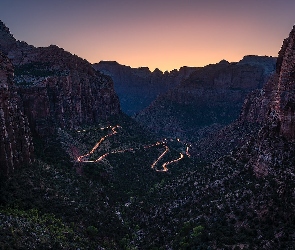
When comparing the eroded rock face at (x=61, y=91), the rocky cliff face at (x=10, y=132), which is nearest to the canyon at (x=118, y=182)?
the rocky cliff face at (x=10, y=132)

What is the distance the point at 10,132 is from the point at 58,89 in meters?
40.9

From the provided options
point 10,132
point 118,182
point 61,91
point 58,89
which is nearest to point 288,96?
point 118,182

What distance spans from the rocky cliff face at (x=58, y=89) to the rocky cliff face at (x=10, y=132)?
1632cm

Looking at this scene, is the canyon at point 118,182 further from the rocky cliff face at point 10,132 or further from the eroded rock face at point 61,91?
the eroded rock face at point 61,91

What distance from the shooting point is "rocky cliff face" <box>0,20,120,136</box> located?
77500 millimetres

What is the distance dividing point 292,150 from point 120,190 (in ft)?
119

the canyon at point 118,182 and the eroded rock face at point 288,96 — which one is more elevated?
the eroded rock face at point 288,96

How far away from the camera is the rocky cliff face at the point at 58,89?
77500 millimetres

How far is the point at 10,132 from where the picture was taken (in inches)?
2062

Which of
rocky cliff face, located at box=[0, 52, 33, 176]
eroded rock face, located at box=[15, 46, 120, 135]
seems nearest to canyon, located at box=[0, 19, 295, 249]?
rocky cliff face, located at box=[0, 52, 33, 176]

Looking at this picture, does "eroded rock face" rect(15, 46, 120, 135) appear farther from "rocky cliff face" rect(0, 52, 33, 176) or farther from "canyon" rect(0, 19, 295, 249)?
"rocky cliff face" rect(0, 52, 33, 176)

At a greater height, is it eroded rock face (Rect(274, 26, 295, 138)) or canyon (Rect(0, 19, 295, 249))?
eroded rock face (Rect(274, 26, 295, 138))

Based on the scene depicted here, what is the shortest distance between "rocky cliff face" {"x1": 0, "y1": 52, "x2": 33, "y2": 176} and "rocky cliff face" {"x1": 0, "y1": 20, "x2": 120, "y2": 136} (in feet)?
53.5

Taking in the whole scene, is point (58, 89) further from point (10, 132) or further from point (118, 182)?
point (10, 132)
